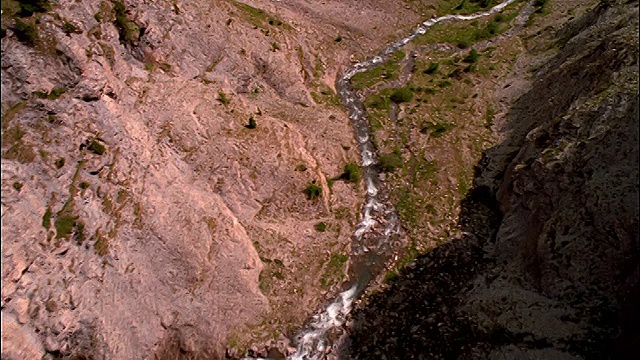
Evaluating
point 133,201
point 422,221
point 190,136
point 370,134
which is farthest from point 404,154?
point 133,201

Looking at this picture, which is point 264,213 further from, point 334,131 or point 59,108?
point 59,108

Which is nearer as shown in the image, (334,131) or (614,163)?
(614,163)

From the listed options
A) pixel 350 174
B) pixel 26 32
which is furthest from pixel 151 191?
pixel 350 174

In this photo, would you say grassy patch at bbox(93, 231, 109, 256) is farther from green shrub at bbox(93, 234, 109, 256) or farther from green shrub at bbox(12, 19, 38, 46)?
green shrub at bbox(12, 19, 38, 46)

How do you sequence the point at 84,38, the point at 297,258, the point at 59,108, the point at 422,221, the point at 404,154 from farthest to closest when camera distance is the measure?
the point at 404,154 < the point at 422,221 < the point at 297,258 < the point at 84,38 < the point at 59,108

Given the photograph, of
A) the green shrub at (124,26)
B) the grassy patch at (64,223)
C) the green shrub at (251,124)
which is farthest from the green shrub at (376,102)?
the grassy patch at (64,223)

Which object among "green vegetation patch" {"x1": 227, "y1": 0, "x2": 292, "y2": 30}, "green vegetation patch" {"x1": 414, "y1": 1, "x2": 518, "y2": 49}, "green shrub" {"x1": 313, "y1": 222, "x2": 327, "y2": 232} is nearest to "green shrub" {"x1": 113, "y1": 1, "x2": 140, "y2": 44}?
"green vegetation patch" {"x1": 227, "y1": 0, "x2": 292, "y2": 30}

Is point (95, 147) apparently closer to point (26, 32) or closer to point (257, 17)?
point (26, 32)
